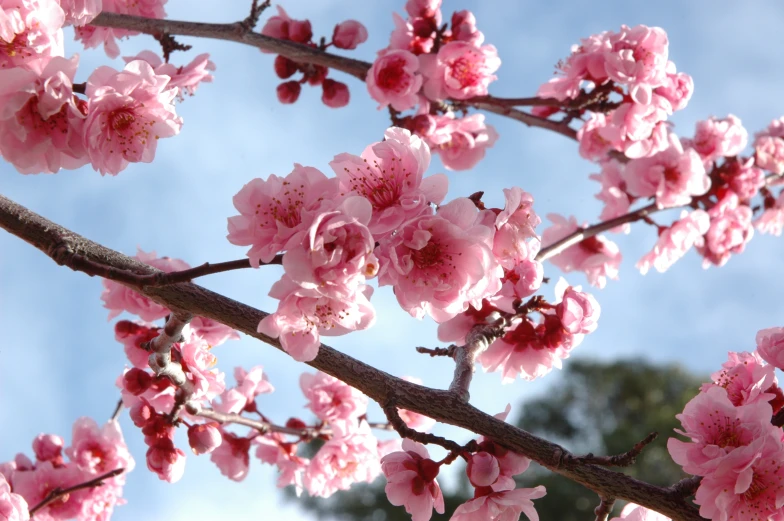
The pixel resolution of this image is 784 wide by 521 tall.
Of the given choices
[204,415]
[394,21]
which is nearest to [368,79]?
[394,21]

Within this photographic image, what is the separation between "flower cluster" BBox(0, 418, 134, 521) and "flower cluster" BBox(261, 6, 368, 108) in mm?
1622

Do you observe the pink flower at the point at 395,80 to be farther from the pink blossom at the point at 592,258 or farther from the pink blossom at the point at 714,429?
the pink blossom at the point at 714,429

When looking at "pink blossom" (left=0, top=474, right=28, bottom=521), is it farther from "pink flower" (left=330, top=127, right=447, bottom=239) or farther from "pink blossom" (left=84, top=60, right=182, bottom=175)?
"pink flower" (left=330, top=127, right=447, bottom=239)

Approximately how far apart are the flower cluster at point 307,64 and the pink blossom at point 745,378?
1.98m

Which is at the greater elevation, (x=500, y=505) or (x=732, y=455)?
(x=732, y=455)

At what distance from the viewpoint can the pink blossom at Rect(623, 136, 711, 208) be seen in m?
3.11

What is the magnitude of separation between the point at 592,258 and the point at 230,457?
1759 millimetres

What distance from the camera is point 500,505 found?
60.4 inches

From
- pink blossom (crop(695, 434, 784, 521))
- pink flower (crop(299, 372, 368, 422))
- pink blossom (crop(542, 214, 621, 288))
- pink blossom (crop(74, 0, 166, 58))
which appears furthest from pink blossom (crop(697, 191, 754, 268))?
pink blossom (crop(74, 0, 166, 58))

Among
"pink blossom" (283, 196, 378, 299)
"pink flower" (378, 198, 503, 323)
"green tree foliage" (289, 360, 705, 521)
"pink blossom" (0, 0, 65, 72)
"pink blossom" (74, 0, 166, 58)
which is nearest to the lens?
"pink blossom" (283, 196, 378, 299)

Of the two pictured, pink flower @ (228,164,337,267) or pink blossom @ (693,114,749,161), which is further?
pink blossom @ (693,114,749,161)

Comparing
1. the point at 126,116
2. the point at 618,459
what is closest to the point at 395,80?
the point at 126,116

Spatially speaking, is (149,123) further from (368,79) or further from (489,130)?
(489,130)

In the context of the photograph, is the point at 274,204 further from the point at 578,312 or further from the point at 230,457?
the point at 230,457
